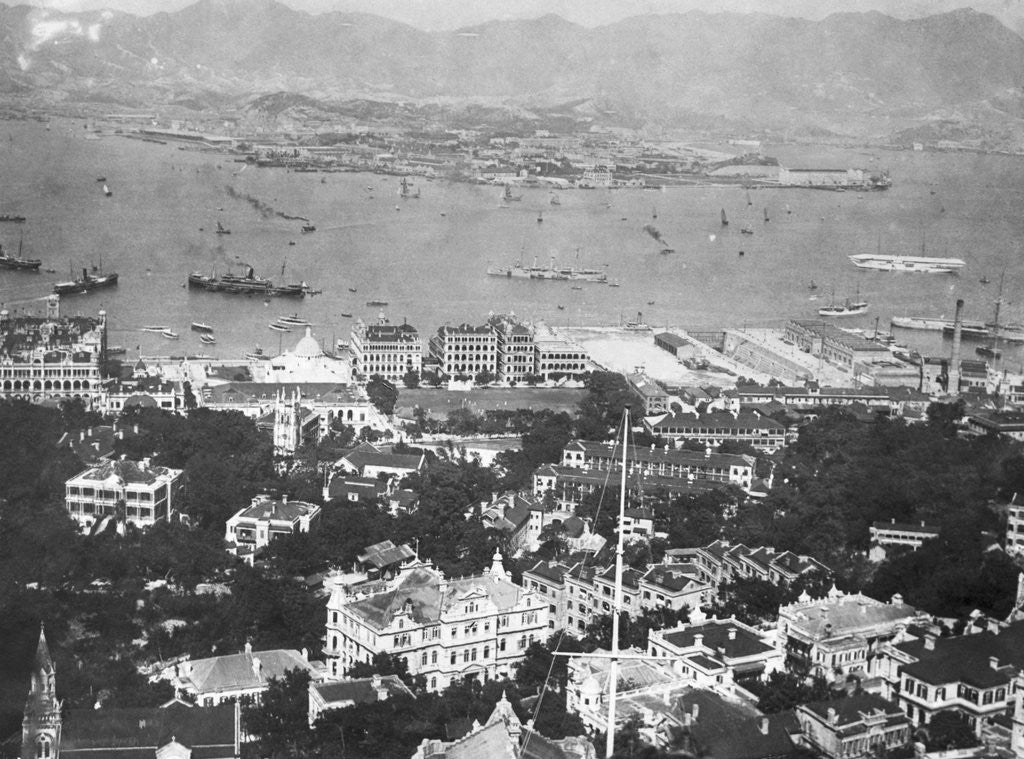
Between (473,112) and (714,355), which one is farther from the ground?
(473,112)

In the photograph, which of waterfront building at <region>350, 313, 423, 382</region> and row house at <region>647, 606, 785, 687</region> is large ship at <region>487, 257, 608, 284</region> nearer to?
waterfront building at <region>350, 313, 423, 382</region>

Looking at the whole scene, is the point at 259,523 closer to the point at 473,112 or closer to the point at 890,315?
the point at 890,315

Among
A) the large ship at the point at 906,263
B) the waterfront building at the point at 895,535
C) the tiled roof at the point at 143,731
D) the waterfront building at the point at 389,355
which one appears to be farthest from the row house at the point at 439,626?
the large ship at the point at 906,263

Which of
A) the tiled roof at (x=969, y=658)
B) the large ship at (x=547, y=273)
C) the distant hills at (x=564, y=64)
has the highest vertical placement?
the distant hills at (x=564, y=64)

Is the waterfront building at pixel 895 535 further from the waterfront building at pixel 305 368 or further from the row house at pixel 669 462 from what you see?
the waterfront building at pixel 305 368

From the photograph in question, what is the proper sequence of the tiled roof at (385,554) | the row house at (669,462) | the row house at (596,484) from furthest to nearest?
the row house at (669,462)
the row house at (596,484)
the tiled roof at (385,554)

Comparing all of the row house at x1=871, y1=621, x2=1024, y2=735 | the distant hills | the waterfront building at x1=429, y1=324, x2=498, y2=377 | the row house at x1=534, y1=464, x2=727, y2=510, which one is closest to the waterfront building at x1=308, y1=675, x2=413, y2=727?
the row house at x1=871, y1=621, x2=1024, y2=735

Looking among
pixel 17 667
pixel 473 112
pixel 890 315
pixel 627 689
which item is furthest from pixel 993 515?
pixel 473 112

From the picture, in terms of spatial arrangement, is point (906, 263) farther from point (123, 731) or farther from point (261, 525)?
point (123, 731)
